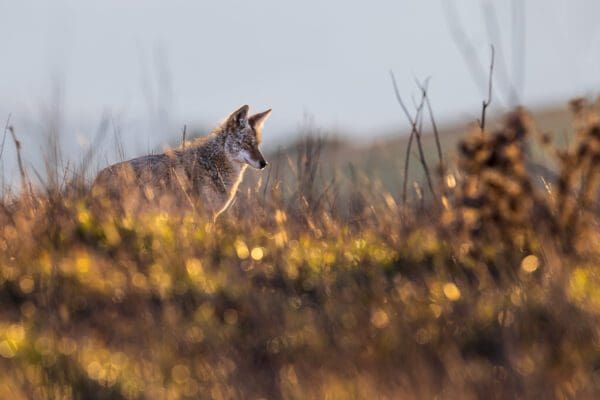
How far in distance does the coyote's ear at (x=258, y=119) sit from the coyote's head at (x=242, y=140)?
58mm

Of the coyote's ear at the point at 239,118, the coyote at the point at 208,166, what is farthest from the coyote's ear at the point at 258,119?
the coyote's ear at the point at 239,118

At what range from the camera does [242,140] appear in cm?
1280

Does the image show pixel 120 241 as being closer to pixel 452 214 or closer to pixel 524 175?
pixel 452 214

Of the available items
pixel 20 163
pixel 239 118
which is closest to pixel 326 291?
pixel 20 163

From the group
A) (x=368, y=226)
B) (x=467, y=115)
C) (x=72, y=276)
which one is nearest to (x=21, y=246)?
(x=72, y=276)

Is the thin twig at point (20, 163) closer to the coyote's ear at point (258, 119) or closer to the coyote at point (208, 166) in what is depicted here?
the coyote at point (208, 166)

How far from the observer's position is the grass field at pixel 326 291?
6.09 metres

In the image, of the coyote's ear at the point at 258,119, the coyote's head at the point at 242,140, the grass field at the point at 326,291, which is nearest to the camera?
the grass field at the point at 326,291

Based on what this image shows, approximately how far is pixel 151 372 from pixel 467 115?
3.77 m

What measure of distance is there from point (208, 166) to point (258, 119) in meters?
1.00

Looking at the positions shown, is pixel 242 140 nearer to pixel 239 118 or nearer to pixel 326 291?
pixel 239 118

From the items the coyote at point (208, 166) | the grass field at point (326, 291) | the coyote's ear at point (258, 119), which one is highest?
the coyote's ear at point (258, 119)

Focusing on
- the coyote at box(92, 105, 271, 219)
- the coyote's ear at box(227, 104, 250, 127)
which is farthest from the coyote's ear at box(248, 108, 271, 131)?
the coyote's ear at box(227, 104, 250, 127)

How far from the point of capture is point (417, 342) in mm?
6500
